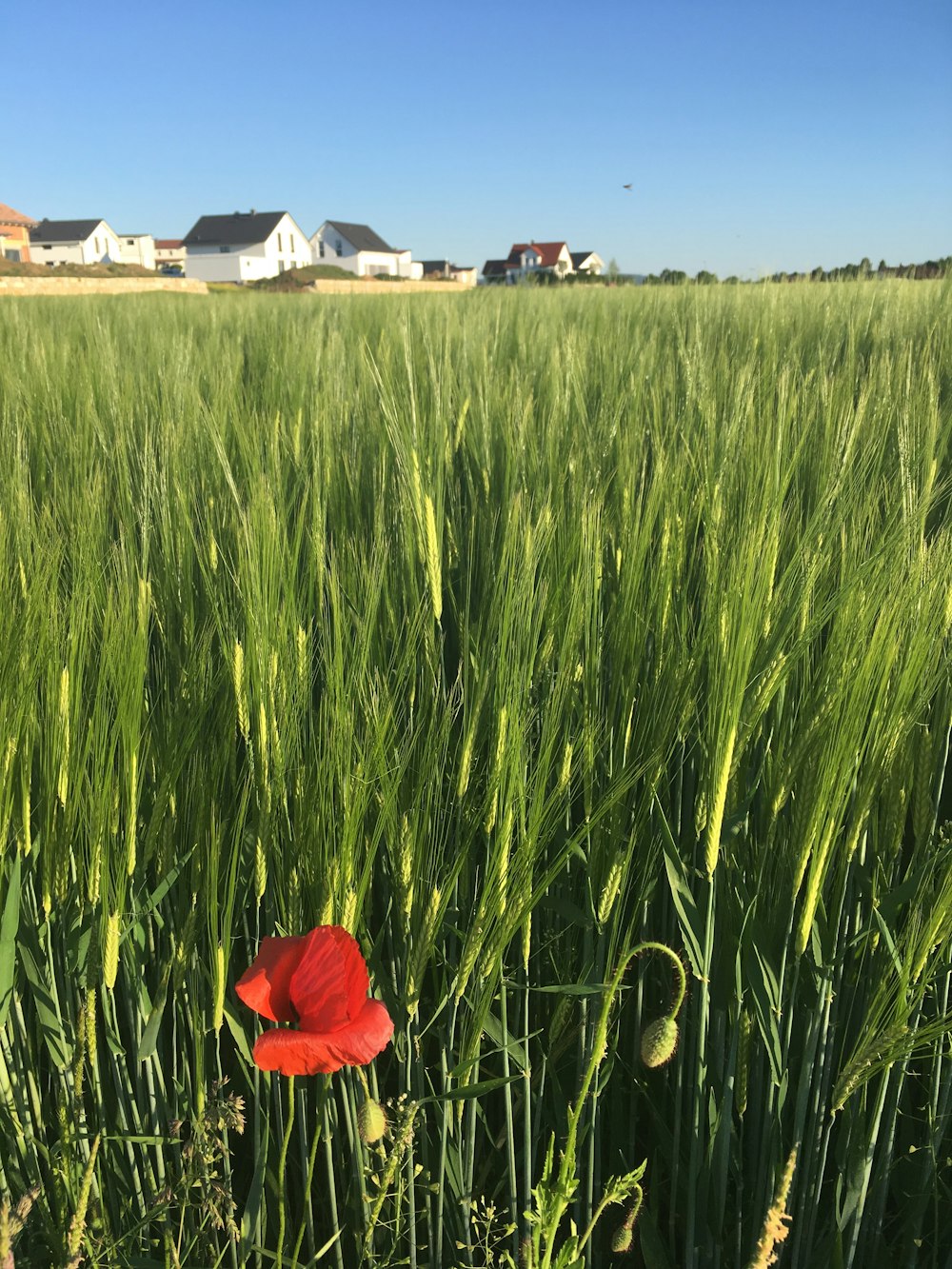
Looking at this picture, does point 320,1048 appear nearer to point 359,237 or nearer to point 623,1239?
point 623,1239

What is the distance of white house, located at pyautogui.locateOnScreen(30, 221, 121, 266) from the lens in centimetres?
4231

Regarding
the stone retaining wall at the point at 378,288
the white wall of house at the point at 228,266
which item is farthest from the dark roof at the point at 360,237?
the stone retaining wall at the point at 378,288

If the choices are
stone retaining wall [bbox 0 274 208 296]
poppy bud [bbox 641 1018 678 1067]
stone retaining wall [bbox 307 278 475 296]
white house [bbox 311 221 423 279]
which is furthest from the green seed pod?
white house [bbox 311 221 423 279]

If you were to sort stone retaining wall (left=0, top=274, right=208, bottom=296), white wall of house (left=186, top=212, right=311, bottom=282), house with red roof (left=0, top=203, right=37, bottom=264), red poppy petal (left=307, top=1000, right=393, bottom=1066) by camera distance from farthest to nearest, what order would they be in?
1. white wall of house (left=186, top=212, right=311, bottom=282)
2. house with red roof (left=0, top=203, right=37, bottom=264)
3. stone retaining wall (left=0, top=274, right=208, bottom=296)
4. red poppy petal (left=307, top=1000, right=393, bottom=1066)

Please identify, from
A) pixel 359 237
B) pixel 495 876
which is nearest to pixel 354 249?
pixel 359 237

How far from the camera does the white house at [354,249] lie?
48281 millimetres

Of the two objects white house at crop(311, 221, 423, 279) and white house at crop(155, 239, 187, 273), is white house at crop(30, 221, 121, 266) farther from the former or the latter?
white house at crop(311, 221, 423, 279)

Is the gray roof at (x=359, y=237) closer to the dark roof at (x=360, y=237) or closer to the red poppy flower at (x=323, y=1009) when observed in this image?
the dark roof at (x=360, y=237)

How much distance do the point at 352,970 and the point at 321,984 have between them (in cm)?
2

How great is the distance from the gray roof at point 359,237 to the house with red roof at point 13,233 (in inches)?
653

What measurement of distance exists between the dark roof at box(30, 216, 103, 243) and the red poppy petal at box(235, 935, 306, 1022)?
49.7 m

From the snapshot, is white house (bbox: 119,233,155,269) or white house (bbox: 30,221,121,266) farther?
white house (bbox: 119,233,155,269)

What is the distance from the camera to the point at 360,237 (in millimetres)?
48656

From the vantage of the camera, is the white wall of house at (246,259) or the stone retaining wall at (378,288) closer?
the stone retaining wall at (378,288)
